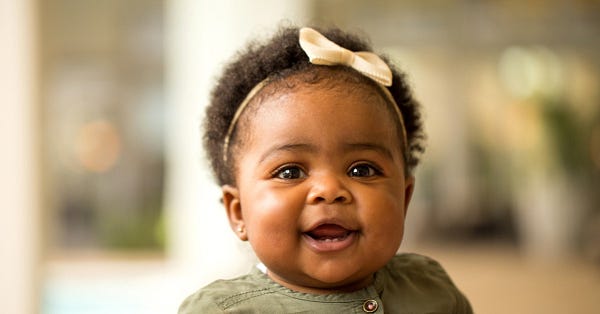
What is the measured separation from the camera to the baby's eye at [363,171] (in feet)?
3.59

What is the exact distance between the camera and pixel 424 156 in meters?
4.39

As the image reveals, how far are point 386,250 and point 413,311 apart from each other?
12 centimetres

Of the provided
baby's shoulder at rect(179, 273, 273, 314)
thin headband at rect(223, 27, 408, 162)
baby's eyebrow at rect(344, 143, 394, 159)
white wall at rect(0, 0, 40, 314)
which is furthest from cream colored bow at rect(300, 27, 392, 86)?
white wall at rect(0, 0, 40, 314)

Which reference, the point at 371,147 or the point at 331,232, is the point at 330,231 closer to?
the point at 331,232

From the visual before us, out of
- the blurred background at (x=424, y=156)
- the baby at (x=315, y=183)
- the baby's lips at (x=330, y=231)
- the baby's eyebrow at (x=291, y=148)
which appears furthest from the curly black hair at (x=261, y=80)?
the blurred background at (x=424, y=156)

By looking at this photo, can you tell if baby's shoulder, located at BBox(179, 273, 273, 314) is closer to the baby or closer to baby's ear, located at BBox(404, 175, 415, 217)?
the baby

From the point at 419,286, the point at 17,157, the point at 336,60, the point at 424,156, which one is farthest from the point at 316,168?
the point at 424,156

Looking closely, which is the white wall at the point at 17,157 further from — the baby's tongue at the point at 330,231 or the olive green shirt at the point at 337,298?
the baby's tongue at the point at 330,231

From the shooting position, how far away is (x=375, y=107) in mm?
1119

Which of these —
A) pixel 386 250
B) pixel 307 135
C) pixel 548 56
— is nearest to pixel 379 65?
pixel 307 135

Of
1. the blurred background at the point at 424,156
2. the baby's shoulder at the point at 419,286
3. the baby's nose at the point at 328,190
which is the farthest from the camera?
the blurred background at the point at 424,156

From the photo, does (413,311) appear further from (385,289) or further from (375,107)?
(375,107)

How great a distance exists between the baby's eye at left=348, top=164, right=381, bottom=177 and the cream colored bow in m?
0.13

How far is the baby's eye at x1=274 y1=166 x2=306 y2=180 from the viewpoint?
3.57 feet
